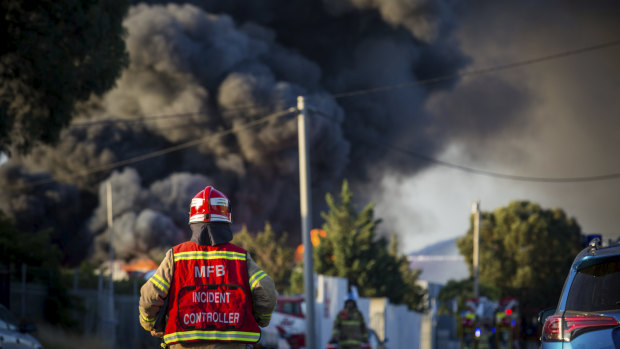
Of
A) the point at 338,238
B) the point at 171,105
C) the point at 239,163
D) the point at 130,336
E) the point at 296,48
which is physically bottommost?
the point at 130,336

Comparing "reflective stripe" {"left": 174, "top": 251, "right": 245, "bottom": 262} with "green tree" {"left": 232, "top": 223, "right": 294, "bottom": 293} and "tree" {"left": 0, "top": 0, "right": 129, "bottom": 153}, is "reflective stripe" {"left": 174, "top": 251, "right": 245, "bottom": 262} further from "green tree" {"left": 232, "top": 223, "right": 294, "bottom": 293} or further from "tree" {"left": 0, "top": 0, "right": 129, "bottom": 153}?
"green tree" {"left": 232, "top": 223, "right": 294, "bottom": 293}

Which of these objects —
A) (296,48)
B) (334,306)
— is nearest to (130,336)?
(334,306)

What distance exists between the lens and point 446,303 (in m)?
53.0

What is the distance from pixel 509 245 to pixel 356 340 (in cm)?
5634

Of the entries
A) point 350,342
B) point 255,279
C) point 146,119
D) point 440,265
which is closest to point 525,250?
point 440,265

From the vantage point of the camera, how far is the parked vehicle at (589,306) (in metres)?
5.66

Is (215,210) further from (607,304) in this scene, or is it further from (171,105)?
(171,105)

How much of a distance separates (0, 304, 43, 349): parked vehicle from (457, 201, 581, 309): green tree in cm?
5543

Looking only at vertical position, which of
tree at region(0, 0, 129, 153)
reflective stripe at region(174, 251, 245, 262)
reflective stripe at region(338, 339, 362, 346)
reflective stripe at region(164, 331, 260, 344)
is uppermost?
tree at region(0, 0, 129, 153)

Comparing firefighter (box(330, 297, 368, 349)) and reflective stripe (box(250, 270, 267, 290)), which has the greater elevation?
reflective stripe (box(250, 270, 267, 290))

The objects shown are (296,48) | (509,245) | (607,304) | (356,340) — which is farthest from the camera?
(296,48)

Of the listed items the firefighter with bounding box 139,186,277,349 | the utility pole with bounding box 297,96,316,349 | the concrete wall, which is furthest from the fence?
the firefighter with bounding box 139,186,277,349

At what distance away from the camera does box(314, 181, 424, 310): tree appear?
4119cm

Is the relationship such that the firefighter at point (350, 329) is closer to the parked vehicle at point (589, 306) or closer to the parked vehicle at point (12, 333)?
the parked vehicle at point (12, 333)
